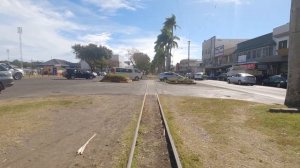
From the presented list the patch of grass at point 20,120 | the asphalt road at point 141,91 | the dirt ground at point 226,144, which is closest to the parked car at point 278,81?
the asphalt road at point 141,91

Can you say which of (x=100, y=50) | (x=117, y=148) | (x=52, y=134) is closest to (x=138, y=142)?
(x=117, y=148)

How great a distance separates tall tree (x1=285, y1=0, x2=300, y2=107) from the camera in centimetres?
1598

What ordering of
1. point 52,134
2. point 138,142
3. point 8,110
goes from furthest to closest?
point 8,110, point 52,134, point 138,142

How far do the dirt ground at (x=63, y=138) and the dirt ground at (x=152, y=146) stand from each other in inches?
20.1

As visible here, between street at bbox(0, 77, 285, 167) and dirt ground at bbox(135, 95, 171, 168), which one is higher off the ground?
street at bbox(0, 77, 285, 167)

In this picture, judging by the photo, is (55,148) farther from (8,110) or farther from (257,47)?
(257,47)

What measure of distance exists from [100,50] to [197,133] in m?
105

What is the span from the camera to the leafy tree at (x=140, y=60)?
421 ft

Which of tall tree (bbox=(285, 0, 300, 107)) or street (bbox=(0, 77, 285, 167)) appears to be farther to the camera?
tall tree (bbox=(285, 0, 300, 107))

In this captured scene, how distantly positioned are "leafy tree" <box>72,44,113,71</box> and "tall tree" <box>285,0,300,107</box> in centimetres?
9950

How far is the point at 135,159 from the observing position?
7.30 metres

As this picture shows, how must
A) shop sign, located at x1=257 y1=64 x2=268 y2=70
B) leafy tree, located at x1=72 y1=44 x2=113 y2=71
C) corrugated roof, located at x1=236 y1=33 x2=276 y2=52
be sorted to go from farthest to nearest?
leafy tree, located at x1=72 y1=44 x2=113 y2=71 < corrugated roof, located at x1=236 y1=33 x2=276 y2=52 < shop sign, located at x1=257 y1=64 x2=268 y2=70

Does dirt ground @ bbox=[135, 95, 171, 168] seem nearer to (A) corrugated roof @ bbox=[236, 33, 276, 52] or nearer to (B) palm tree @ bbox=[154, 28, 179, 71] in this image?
(A) corrugated roof @ bbox=[236, 33, 276, 52]

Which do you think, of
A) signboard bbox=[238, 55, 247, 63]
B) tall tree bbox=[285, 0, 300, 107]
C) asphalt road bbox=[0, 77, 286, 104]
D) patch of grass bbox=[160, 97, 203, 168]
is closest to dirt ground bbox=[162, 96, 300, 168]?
patch of grass bbox=[160, 97, 203, 168]
